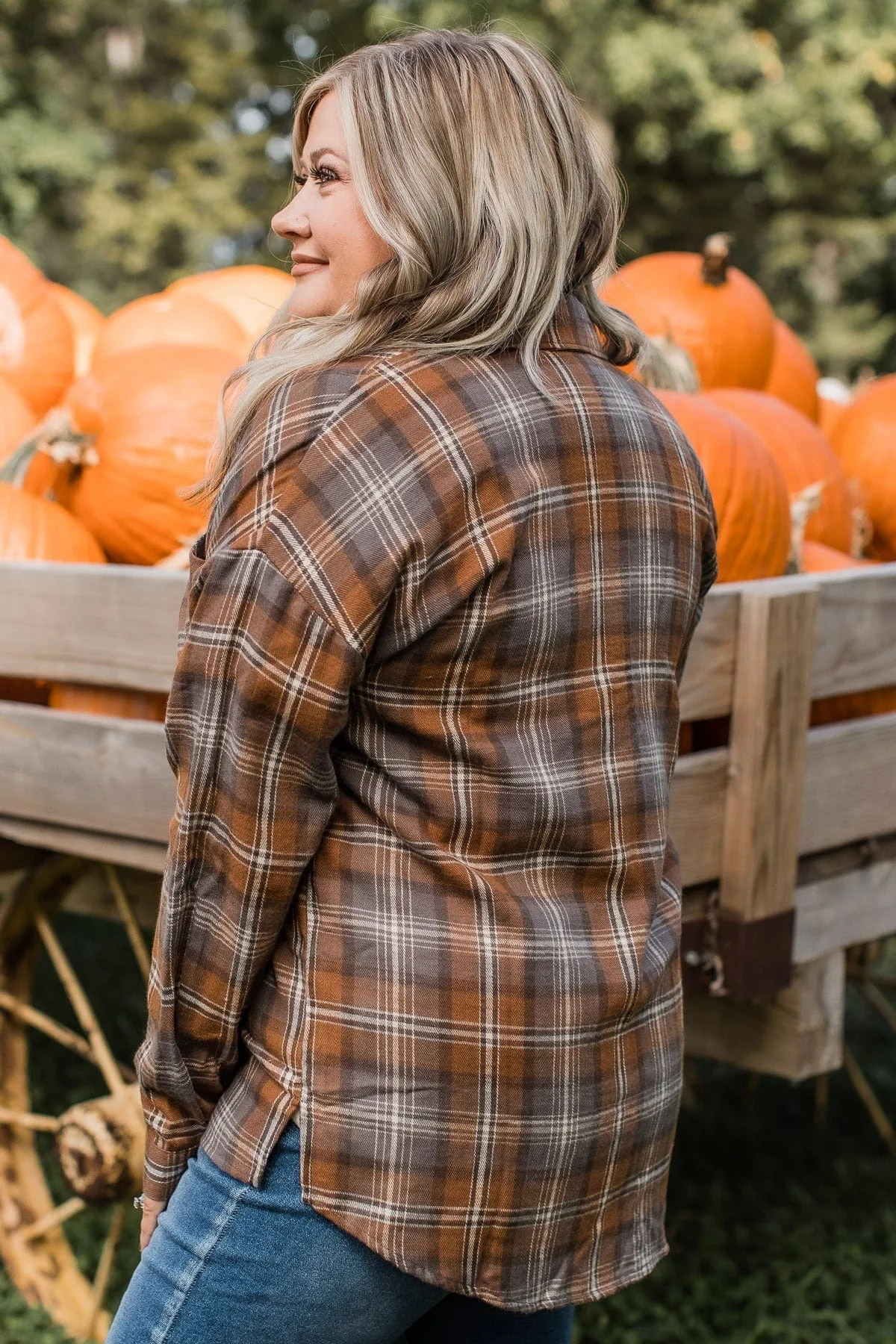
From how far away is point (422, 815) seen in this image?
1.12 metres

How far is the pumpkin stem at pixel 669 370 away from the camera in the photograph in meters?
2.62

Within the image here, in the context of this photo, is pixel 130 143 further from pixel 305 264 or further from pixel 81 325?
pixel 305 264

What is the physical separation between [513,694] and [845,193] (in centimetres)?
1668

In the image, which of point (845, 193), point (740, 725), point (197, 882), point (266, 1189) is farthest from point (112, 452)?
point (845, 193)

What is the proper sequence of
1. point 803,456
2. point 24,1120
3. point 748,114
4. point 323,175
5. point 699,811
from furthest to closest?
point 748,114 < point 803,456 < point 24,1120 < point 699,811 < point 323,175

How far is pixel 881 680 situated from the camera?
7.12 ft

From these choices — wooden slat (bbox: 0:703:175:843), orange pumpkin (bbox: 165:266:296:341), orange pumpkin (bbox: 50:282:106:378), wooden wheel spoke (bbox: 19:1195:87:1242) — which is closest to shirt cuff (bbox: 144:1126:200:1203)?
wooden slat (bbox: 0:703:175:843)

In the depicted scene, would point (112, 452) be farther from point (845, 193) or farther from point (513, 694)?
point (845, 193)

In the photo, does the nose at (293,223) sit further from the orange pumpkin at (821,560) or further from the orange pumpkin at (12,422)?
the orange pumpkin at (12,422)

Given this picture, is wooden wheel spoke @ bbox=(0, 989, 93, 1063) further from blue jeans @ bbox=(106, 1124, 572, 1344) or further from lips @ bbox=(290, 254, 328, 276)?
lips @ bbox=(290, 254, 328, 276)

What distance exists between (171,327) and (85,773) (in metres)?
1.44

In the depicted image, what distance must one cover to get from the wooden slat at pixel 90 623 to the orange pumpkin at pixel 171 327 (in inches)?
43.4

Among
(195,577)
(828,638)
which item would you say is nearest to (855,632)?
(828,638)

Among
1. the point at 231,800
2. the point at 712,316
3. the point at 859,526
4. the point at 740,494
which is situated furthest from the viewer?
the point at 712,316
